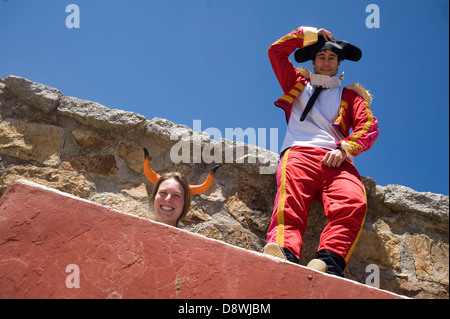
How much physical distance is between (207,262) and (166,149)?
1.44 meters

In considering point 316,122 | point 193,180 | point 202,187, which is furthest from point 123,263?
point 316,122

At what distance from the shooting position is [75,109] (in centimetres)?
254

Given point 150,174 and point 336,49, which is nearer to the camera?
point 150,174

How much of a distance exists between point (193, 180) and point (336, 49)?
50.3 inches

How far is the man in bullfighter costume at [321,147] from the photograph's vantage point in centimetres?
206

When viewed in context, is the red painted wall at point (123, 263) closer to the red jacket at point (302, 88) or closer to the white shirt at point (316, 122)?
the white shirt at point (316, 122)

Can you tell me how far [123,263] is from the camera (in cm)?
126

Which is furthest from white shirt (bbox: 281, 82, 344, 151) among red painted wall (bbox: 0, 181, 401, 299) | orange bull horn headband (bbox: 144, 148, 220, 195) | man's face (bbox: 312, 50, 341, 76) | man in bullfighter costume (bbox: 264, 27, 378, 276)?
red painted wall (bbox: 0, 181, 401, 299)

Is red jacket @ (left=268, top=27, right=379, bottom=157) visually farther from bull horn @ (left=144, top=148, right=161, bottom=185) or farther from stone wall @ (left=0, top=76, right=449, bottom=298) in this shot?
bull horn @ (left=144, top=148, right=161, bottom=185)

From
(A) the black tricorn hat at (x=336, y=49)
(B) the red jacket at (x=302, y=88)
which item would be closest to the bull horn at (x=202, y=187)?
(B) the red jacket at (x=302, y=88)

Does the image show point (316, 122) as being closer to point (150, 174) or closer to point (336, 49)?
point (336, 49)

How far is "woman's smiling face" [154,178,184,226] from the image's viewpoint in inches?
85.4

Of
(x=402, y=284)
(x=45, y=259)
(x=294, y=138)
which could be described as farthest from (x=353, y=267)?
(x=45, y=259)

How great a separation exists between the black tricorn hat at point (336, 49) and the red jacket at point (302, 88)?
80 millimetres
